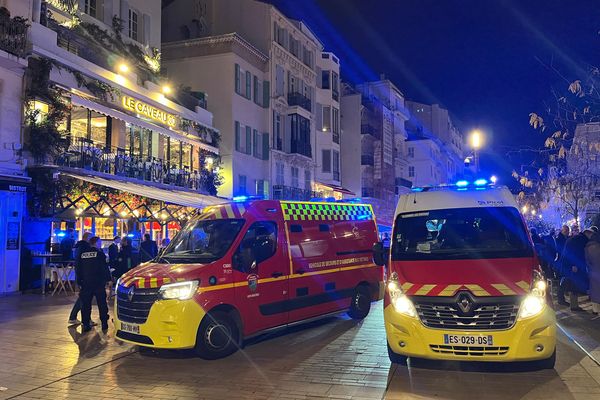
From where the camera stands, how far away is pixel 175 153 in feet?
82.2

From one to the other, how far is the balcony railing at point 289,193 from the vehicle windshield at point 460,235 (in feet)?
81.6

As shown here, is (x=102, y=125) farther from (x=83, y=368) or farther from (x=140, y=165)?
(x=83, y=368)

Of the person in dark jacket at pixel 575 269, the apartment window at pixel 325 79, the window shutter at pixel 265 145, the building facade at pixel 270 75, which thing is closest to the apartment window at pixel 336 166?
the building facade at pixel 270 75

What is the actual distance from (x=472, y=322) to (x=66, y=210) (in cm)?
1362

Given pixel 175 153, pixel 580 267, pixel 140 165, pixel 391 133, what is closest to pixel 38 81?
pixel 140 165

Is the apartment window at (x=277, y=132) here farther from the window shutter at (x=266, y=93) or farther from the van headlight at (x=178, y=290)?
the van headlight at (x=178, y=290)

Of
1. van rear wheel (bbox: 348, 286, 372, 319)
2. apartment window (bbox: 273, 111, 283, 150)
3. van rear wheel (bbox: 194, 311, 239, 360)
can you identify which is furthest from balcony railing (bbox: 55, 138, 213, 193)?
van rear wheel (bbox: 194, 311, 239, 360)

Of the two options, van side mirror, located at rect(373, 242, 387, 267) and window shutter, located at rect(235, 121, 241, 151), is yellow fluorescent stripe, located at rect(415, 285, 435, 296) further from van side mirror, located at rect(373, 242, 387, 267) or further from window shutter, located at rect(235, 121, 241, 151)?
window shutter, located at rect(235, 121, 241, 151)

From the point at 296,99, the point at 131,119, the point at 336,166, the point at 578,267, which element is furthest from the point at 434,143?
the point at 578,267

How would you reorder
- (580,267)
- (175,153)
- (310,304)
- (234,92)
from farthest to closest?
(234,92) → (175,153) → (580,267) → (310,304)

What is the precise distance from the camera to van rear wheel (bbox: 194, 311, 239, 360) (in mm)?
7656

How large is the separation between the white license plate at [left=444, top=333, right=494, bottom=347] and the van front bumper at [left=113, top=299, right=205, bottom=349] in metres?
3.47

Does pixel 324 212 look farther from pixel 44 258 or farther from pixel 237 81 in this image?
pixel 237 81

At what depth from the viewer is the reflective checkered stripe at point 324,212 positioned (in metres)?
9.67
